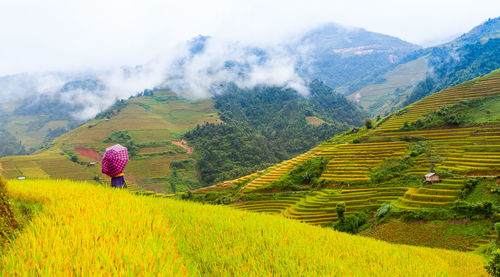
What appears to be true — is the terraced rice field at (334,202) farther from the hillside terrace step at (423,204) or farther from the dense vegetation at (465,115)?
the dense vegetation at (465,115)

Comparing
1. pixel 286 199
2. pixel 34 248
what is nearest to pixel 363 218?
pixel 286 199

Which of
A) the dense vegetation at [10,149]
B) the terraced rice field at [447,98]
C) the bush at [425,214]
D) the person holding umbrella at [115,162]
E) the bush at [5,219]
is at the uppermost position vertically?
the dense vegetation at [10,149]

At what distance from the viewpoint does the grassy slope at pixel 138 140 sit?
8469 centimetres

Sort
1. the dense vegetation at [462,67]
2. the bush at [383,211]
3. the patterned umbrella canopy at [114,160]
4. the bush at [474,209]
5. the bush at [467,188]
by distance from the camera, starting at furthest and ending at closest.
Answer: the dense vegetation at [462,67]
the bush at [383,211]
the bush at [467,188]
the bush at [474,209]
the patterned umbrella canopy at [114,160]

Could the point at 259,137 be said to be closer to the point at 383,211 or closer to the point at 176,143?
the point at 176,143

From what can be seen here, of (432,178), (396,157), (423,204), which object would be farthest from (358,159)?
(423,204)

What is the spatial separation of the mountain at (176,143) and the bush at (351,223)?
43.5 meters

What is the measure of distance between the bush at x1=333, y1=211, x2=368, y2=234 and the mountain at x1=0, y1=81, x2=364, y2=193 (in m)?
43.5

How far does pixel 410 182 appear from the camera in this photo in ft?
114

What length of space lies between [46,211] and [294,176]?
47723 mm

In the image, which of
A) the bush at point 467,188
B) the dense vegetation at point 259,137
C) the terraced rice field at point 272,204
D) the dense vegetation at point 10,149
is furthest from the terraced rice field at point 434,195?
the dense vegetation at point 10,149

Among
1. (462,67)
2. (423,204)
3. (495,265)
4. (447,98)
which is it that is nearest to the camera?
(495,265)

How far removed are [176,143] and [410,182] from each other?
3932 inches

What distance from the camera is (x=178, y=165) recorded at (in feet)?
328
